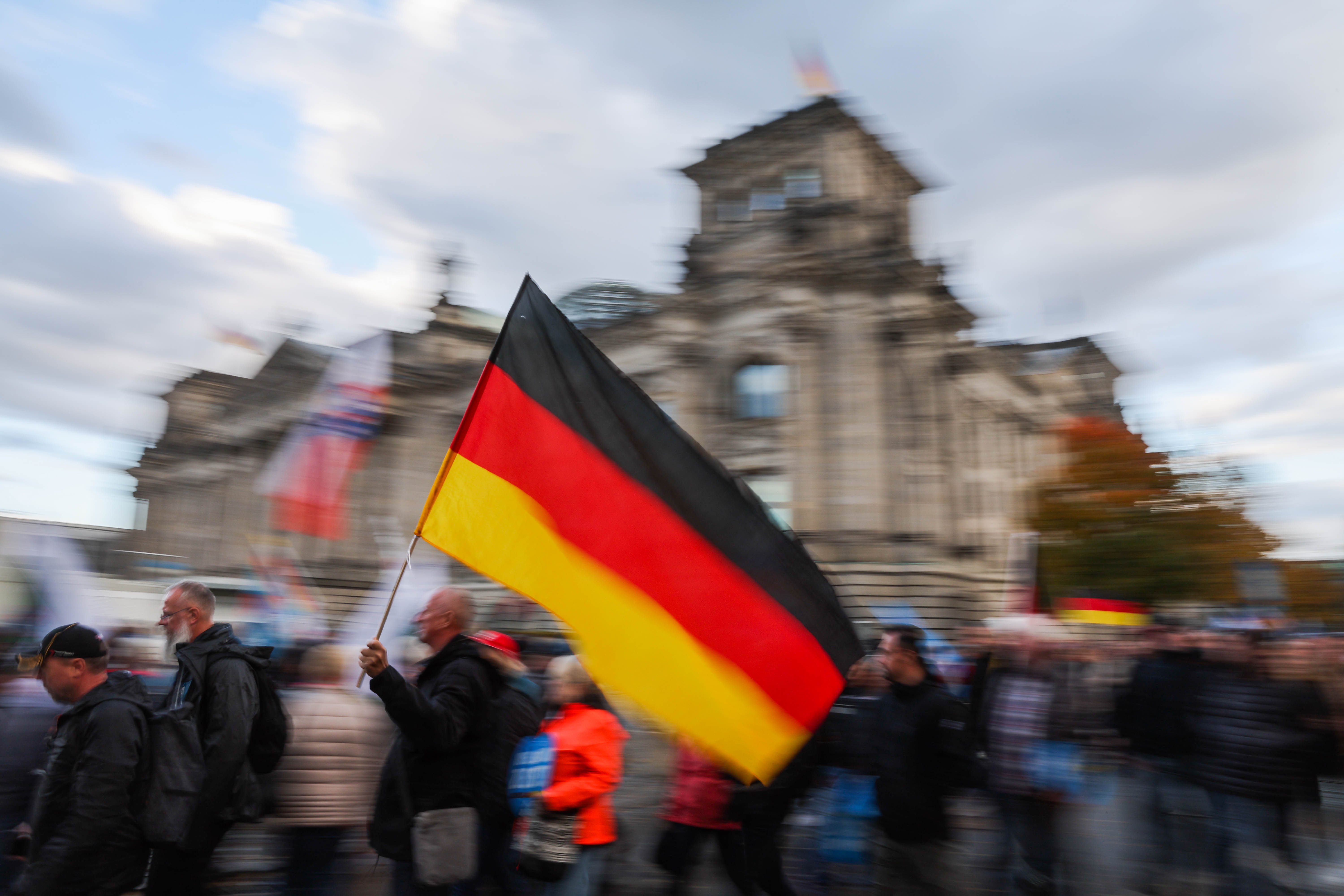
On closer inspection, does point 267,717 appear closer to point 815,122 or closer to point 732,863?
point 732,863

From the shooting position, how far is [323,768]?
18.1 feet

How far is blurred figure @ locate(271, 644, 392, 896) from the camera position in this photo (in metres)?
5.45

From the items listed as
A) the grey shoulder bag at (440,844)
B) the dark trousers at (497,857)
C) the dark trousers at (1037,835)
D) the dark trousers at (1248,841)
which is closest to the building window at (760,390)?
the dark trousers at (1248,841)

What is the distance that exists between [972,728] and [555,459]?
3827 mm

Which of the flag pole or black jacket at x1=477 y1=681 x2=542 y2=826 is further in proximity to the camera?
black jacket at x1=477 y1=681 x2=542 y2=826

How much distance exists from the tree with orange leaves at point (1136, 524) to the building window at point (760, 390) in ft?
26.8

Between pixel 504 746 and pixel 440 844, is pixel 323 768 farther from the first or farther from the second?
pixel 440 844

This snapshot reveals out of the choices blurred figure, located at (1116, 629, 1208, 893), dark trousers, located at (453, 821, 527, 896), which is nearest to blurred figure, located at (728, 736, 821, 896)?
dark trousers, located at (453, 821, 527, 896)

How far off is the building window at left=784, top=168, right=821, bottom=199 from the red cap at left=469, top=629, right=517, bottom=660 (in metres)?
25.5

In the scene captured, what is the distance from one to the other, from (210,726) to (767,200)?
2878 centimetres

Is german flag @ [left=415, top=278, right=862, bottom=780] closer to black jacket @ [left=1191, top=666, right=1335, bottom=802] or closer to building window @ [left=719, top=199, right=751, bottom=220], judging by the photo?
black jacket @ [left=1191, top=666, right=1335, bottom=802]

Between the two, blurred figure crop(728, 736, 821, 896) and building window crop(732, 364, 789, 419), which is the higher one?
building window crop(732, 364, 789, 419)

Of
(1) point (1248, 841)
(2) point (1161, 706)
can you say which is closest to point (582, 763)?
(1) point (1248, 841)

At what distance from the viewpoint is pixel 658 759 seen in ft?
47.5
